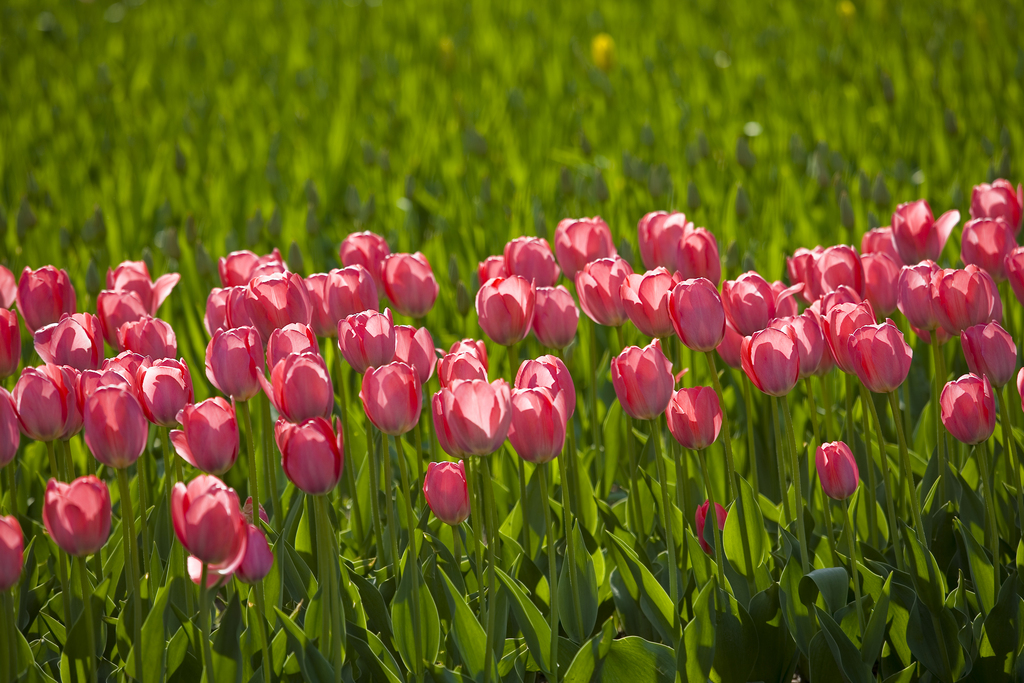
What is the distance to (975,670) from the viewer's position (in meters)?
1.17

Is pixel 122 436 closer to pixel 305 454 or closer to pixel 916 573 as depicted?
pixel 305 454

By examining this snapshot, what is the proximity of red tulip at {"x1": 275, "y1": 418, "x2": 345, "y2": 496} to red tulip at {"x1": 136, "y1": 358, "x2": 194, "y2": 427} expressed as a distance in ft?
0.75

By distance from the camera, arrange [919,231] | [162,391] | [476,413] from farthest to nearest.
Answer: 1. [919,231]
2. [162,391]
3. [476,413]

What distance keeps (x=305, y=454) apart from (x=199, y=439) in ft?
0.48

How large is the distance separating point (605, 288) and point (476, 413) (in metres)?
0.44

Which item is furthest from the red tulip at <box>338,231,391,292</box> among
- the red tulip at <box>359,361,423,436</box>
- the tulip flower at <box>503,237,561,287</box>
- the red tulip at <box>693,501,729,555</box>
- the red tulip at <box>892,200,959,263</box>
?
the red tulip at <box>892,200,959,263</box>

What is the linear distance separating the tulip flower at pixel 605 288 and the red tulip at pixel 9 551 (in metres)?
0.82

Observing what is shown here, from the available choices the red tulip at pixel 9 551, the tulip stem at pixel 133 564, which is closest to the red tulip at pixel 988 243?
the tulip stem at pixel 133 564

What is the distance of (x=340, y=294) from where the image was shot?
1.35 meters

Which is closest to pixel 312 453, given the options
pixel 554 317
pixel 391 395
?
pixel 391 395

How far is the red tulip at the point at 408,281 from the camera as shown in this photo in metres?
1.47

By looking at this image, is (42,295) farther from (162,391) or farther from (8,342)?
(162,391)

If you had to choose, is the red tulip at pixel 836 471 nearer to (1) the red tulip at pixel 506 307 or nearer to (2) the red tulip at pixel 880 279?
(2) the red tulip at pixel 880 279

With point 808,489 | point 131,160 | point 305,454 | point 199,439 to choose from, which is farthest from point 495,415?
point 131,160
